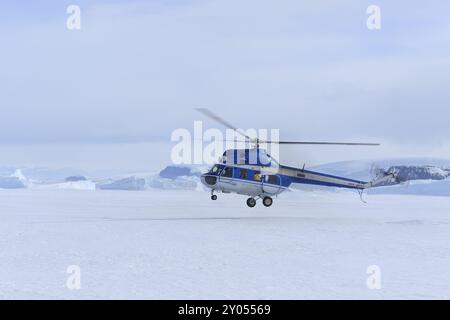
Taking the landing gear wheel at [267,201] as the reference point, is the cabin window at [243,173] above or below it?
above

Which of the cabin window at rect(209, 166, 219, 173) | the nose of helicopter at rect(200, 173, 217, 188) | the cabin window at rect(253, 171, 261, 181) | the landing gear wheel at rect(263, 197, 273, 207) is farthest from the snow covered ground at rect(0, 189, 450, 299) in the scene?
the landing gear wheel at rect(263, 197, 273, 207)

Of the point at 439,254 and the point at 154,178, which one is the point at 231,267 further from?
the point at 154,178

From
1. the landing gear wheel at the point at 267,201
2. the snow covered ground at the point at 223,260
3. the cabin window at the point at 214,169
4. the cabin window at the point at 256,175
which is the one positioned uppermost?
the cabin window at the point at 214,169

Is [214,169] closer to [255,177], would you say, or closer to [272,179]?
[255,177]

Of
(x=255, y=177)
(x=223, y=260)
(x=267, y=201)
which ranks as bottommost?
(x=223, y=260)

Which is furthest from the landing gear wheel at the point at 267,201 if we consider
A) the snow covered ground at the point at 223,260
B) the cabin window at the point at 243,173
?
the snow covered ground at the point at 223,260

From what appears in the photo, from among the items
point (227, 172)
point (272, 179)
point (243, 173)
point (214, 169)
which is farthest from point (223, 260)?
point (272, 179)

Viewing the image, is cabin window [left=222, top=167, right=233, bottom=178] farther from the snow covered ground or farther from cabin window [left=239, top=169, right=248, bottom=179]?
the snow covered ground

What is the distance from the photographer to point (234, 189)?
31.1 metres

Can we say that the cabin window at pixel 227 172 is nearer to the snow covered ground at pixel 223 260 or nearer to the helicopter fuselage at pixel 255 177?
the helicopter fuselage at pixel 255 177

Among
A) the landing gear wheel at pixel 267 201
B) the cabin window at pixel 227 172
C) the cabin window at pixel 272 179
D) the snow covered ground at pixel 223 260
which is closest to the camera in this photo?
the snow covered ground at pixel 223 260
